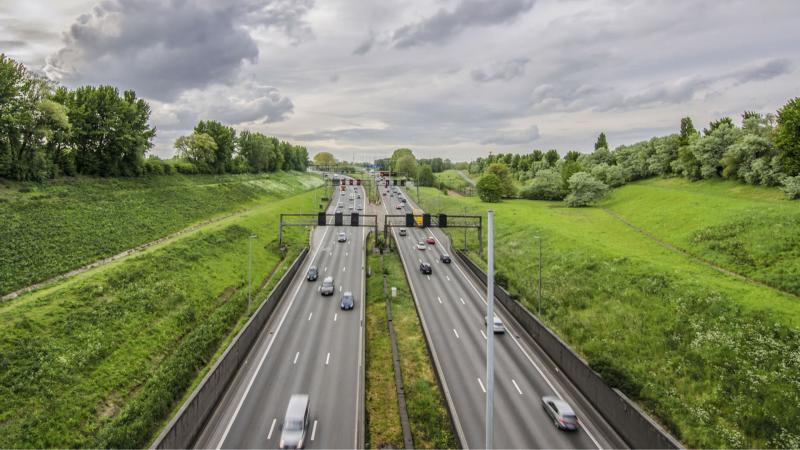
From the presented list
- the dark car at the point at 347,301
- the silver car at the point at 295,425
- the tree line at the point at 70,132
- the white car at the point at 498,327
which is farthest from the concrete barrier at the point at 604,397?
the tree line at the point at 70,132

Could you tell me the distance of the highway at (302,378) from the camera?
20.6m

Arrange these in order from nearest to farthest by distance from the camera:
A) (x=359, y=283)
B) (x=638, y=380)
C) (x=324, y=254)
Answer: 1. (x=638, y=380)
2. (x=359, y=283)
3. (x=324, y=254)

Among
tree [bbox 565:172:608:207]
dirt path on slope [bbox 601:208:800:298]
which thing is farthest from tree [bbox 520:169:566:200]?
dirt path on slope [bbox 601:208:800:298]

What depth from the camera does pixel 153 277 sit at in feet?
118

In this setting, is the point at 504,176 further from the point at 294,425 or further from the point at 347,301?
the point at 294,425

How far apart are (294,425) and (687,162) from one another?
9473cm

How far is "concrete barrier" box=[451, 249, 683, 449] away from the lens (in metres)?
18.8

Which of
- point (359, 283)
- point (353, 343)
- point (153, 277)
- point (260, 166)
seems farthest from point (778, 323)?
point (260, 166)

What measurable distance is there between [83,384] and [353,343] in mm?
17619

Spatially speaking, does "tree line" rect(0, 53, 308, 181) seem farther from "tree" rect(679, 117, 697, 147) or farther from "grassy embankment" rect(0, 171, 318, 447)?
"tree" rect(679, 117, 697, 147)

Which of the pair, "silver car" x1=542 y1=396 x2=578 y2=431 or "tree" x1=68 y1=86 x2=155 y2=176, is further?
"tree" x1=68 y1=86 x2=155 y2=176

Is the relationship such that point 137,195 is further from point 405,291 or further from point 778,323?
point 778,323

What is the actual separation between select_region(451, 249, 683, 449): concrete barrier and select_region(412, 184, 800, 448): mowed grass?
977 mm

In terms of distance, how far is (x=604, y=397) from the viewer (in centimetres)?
2262
